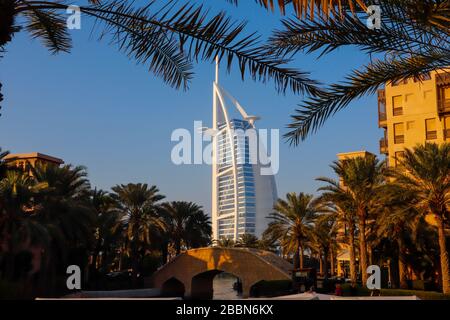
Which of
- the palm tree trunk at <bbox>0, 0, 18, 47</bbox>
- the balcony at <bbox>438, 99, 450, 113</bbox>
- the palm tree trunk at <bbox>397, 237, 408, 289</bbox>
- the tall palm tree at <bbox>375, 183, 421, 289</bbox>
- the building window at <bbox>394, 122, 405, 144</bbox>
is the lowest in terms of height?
the palm tree trunk at <bbox>397, 237, 408, 289</bbox>

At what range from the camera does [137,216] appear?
5200cm

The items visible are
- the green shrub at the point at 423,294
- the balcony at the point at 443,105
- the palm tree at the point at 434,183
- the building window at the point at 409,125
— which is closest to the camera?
the green shrub at the point at 423,294

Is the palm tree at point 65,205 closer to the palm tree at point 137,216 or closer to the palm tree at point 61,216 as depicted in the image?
the palm tree at point 61,216

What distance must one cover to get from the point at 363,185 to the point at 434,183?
6.29 meters

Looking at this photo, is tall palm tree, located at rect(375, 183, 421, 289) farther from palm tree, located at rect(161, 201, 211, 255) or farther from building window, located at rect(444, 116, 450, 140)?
palm tree, located at rect(161, 201, 211, 255)

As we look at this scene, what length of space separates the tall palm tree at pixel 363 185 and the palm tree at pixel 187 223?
22.2 m

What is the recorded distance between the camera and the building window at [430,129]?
1976 inches

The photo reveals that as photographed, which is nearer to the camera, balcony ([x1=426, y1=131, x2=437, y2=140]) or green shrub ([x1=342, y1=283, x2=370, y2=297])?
green shrub ([x1=342, y1=283, x2=370, y2=297])

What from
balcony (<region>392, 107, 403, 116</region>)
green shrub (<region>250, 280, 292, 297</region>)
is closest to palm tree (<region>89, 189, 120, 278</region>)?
green shrub (<region>250, 280, 292, 297</region>)

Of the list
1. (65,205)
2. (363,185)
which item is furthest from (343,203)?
(65,205)

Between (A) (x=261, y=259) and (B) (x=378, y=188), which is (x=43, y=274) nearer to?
(A) (x=261, y=259)

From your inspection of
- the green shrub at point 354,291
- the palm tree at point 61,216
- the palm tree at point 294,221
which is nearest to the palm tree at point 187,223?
the palm tree at point 294,221

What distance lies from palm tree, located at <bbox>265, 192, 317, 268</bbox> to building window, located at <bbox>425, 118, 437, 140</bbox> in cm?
1209

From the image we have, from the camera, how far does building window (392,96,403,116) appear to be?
172ft
